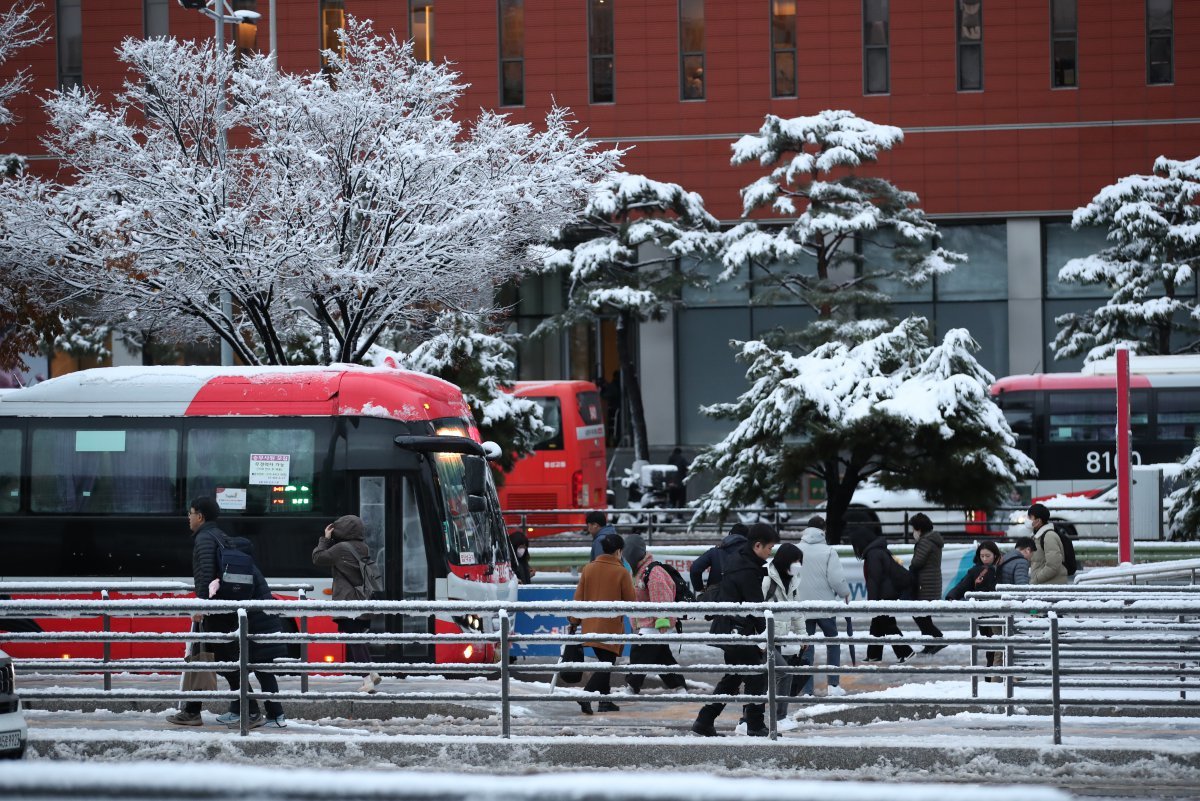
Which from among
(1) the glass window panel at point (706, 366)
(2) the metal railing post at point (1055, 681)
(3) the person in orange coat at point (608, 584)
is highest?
(1) the glass window panel at point (706, 366)

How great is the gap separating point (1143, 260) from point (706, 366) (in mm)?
12773

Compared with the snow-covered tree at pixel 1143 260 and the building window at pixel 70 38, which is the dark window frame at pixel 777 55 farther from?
the building window at pixel 70 38

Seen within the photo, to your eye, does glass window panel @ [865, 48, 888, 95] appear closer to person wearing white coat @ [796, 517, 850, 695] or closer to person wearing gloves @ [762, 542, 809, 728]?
person wearing white coat @ [796, 517, 850, 695]

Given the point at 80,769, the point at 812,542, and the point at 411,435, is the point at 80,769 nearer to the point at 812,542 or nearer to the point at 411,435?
the point at 812,542

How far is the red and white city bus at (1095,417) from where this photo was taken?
33.4 metres

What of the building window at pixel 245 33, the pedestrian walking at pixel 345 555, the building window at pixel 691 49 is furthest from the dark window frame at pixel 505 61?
the pedestrian walking at pixel 345 555

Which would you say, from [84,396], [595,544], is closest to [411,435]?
[595,544]

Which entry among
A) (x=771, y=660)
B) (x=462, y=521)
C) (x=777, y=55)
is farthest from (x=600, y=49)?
(x=771, y=660)

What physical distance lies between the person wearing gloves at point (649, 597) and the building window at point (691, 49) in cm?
2990

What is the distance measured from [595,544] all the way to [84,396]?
5.92 m

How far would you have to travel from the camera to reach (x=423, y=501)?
16.2 m

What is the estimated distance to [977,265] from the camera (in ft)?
144

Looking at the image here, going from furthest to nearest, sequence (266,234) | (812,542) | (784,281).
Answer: (784,281) → (266,234) → (812,542)

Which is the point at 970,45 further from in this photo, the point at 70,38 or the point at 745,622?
the point at 745,622
